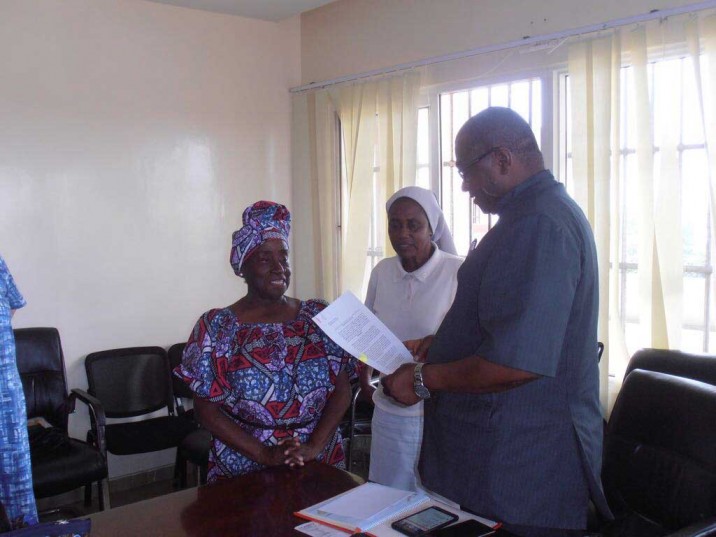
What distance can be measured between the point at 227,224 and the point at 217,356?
3.04 m

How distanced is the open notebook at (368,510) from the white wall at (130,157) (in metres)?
3.11

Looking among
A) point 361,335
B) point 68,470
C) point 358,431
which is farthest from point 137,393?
point 361,335

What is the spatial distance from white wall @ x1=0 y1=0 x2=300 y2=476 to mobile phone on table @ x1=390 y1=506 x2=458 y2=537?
332cm

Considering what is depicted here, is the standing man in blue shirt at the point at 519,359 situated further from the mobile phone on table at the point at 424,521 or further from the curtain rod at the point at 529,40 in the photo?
the curtain rod at the point at 529,40

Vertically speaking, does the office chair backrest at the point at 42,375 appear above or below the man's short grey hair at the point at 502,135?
below

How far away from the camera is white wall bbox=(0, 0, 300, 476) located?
4.09 meters

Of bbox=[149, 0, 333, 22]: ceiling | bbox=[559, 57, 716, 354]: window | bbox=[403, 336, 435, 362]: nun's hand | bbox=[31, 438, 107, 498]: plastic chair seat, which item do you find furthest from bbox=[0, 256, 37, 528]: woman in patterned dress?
bbox=[559, 57, 716, 354]: window

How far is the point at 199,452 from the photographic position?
146 inches

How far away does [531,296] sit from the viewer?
1.51 meters

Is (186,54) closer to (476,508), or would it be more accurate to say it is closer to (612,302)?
(612,302)

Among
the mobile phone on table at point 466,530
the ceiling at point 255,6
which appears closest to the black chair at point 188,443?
the mobile phone on table at point 466,530

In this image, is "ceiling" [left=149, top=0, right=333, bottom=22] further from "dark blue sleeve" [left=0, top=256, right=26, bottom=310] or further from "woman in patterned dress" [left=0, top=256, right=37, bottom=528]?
"woman in patterned dress" [left=0, top=256, right=37, bottom=528]

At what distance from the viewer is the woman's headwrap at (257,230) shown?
2148 millimetres

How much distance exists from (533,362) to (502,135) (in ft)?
1.82
